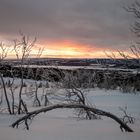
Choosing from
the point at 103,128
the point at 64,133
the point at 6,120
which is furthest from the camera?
the point at 6,120

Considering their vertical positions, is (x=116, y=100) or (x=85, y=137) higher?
(x=85, y=137)

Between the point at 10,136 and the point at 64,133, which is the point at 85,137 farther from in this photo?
the point at 10,136

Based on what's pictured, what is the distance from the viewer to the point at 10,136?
4812 millimetres

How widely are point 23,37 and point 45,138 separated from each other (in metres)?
9.47

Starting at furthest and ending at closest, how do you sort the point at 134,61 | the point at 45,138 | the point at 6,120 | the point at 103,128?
the point at 134,61 → the point at 6,120 → the point at 103,128 → the point at 45,138

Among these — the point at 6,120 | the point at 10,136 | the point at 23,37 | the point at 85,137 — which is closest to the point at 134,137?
the point at 85,137

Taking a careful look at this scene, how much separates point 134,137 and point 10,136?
180 cm

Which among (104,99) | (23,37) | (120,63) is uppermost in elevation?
(23,37)

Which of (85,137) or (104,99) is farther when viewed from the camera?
(104,99)

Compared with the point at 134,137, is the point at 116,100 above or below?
below

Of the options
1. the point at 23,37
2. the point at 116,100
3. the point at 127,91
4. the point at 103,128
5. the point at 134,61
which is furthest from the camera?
the point at 127,91

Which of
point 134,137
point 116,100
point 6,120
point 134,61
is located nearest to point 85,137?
point 134,137

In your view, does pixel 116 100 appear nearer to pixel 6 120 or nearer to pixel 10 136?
pixel 6 120

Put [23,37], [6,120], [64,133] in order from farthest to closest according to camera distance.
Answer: [23,37]
[6,120]
[64,133]
